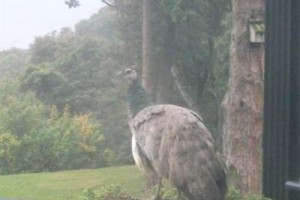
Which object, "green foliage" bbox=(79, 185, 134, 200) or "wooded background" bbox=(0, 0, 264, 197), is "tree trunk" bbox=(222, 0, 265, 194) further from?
"green foliage" bbox=(79, 185, 134, 200)

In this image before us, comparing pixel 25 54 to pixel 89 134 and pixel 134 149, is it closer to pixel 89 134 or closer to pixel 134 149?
pixel 89 134

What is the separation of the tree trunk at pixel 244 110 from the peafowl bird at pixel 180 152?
95 cm

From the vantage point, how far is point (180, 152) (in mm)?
1846

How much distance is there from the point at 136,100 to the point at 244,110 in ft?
2.31

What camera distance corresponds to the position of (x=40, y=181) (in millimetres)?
3740

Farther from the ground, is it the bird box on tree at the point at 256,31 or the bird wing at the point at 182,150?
the bird box on tree at the point at 256,31

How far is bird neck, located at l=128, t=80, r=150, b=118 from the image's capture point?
2.45 metres

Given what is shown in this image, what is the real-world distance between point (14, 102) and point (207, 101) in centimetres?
150

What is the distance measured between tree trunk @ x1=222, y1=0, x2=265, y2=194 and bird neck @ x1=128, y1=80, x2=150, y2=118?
626 millimetres

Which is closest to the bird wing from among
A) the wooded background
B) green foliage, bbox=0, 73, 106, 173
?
the wooded background

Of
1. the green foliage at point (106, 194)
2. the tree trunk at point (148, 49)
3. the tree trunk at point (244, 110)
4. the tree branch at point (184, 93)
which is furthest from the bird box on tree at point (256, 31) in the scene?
the tree branch at point (184, 93)

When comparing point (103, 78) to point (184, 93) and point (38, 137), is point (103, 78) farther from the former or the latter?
point (38, 137)

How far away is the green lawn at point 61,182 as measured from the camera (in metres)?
3.53

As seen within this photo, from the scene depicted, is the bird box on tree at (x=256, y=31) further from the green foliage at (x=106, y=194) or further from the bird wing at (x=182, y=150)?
the green foliage at (x=106, y=194)
